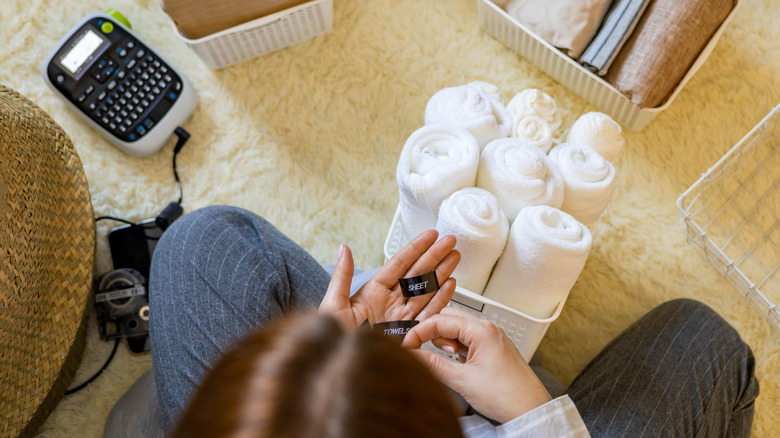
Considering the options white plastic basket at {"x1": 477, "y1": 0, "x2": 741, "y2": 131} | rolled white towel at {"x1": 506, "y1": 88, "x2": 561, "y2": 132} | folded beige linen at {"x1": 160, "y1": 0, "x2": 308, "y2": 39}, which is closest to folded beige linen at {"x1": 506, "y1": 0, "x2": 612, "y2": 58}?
white plastic basket at {"x1": 477, "y1": 0, "x2": 741, "y2": 131}

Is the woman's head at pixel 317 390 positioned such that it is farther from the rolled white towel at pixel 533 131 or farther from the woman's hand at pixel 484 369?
the rolled white towel at pixel 533 131

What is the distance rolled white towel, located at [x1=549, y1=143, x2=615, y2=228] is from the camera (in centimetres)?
83

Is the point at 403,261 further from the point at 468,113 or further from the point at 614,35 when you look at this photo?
the point at 614,35

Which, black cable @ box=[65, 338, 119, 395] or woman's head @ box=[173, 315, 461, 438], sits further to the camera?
black cable @ box=[65, 338, 119, 395]

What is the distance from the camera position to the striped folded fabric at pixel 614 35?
1098 mm

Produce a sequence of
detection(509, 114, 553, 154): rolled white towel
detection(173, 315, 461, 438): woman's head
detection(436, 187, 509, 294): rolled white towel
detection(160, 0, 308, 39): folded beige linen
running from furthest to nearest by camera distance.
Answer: detection(160, 0, 308, 39): folded beige linen
detection(509, 114, 553, 154): rolled white towel
detection(436, 187, 509, 294): rolled white towel
detection(173, 315, 461, 438): woman's head

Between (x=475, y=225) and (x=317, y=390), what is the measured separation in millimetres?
414

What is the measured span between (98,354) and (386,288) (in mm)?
643

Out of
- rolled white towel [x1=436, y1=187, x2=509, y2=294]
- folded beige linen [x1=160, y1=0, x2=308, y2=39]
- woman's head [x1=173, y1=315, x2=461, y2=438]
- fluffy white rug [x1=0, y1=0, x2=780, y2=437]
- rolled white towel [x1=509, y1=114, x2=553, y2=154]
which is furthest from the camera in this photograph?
fluffy white rug [x1=0, y1=0, x2=780, y2=437]

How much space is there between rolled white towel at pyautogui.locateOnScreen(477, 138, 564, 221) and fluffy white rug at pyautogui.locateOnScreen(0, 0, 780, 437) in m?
0.40

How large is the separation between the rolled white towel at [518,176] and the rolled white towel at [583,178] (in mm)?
23

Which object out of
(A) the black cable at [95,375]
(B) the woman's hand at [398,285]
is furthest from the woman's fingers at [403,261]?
(A) the black cable at [95,375]

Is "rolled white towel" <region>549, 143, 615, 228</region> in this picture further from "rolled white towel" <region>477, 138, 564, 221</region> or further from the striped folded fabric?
the striped folded fabric

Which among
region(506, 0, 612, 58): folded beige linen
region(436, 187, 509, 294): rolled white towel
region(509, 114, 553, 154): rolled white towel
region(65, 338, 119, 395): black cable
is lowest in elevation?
region(65, 338, 119, 395): black cable
